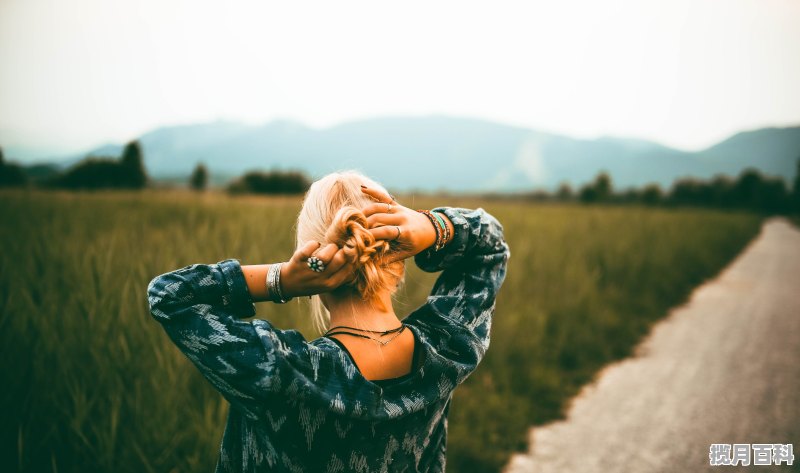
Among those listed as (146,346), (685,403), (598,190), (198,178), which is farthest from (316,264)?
(598,190)

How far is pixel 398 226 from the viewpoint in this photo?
103 cm

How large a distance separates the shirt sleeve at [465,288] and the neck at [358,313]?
174 millimetres

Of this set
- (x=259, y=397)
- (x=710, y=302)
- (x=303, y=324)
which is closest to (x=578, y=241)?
(x=710, y=302)

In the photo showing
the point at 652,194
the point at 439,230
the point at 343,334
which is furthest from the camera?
the point at 652,194

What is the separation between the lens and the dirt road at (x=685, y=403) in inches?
99.4

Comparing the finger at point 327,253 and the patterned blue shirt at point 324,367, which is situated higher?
the finger at point 327,253

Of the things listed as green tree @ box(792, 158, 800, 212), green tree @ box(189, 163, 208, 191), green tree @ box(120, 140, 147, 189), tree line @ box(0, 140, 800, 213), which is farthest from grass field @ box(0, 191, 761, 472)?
green tree @ box(792, 158, 800, 212)

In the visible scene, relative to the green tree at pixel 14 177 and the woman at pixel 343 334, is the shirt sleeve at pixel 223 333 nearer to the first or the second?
the woman at pixel 343 334

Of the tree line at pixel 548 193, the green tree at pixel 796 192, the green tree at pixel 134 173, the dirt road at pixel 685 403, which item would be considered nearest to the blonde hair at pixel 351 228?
the dirt road at pixel 685 403

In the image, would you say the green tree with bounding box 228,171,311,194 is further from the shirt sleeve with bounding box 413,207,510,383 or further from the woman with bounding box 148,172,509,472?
the woman with bounding box 148,172,509,472

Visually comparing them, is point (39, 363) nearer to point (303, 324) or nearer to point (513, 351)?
point (303, 324)

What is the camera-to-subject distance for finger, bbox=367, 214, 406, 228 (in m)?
0.97

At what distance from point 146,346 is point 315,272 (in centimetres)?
178

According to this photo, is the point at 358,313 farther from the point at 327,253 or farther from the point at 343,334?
the point at 327,253
